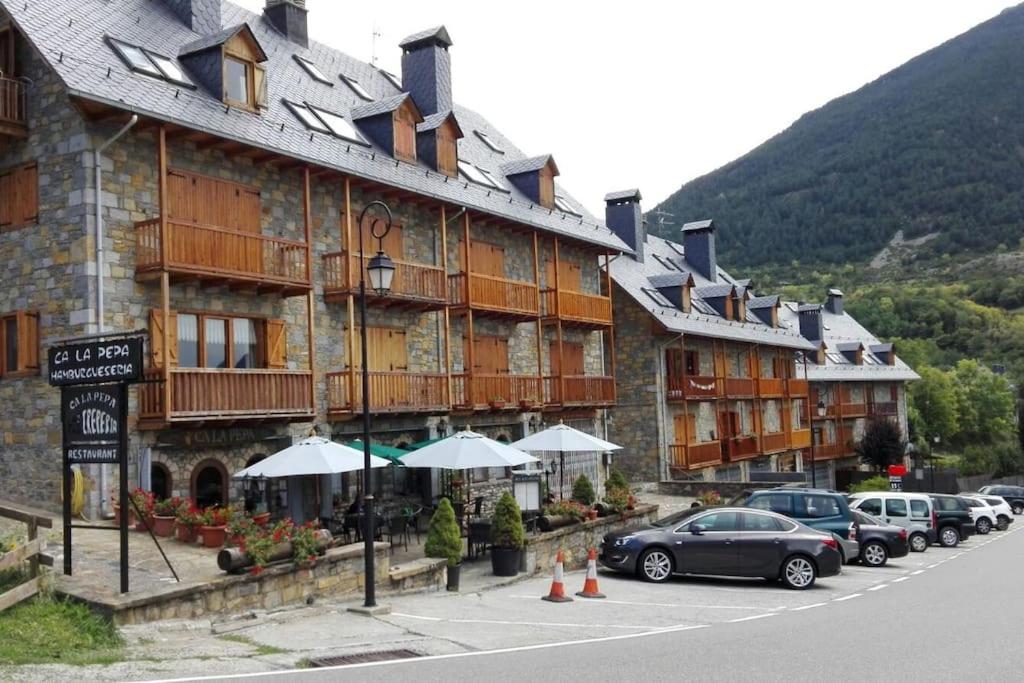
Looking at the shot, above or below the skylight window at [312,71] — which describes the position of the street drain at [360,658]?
below

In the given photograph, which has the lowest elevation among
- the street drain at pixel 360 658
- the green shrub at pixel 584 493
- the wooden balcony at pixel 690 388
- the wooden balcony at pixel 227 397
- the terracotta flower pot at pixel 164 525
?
the street drain at pixel 360 658

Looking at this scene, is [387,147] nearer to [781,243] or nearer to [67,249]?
[67,249]

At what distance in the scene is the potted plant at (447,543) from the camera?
1582 cm

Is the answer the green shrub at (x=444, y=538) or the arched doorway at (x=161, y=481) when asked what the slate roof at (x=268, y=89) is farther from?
the green shrub at (x=444, y=538)

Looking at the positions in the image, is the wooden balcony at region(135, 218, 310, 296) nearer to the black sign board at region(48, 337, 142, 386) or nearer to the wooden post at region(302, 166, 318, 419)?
the wooden post at region(302, 166, 318, 419)

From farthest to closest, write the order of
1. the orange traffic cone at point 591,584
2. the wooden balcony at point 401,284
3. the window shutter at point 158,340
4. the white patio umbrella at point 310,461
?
the wooden balcony at point 401,284 < the window shutter at point 158,340 < the white patio umbrella at point 310,461 < the orange traffic cone at point 591,584

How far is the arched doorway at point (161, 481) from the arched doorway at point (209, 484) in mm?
488

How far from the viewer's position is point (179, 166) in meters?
18.0

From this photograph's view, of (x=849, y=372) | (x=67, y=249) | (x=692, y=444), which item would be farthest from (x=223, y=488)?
(x=849, y=372)

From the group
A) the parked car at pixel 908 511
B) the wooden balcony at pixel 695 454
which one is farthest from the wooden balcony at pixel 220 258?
the wooden balcony at pixel 695 454

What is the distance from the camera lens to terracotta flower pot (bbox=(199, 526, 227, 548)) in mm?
14695

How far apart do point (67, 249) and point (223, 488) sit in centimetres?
508

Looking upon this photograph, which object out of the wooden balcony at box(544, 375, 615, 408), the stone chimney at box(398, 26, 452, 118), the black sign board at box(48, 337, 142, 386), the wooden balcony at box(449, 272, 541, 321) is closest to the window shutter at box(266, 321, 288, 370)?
the wooden balcony at box(449, 272, 541, 321)

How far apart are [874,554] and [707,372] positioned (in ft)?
63.1
